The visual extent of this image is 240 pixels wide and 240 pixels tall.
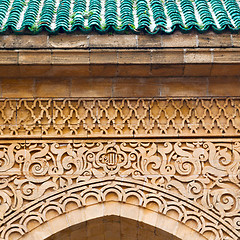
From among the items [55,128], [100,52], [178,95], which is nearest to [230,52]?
[178,95]

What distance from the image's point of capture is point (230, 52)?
8.52 metres

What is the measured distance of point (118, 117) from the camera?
873 centimetres

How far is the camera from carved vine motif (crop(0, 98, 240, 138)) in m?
8.65

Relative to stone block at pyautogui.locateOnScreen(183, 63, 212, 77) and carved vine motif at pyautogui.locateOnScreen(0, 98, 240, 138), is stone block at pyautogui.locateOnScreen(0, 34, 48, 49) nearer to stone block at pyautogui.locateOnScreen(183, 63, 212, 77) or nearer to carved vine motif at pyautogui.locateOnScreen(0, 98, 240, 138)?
carved vine motif at pyautogui.locateOnScreen(0, 98, 240, 138)

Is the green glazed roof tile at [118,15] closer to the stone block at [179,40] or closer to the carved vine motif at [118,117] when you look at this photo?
the stone block at [179,40]

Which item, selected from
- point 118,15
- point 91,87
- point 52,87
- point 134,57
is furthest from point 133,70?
point 118,15

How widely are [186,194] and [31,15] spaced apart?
2.63 m

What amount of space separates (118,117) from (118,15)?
51.5 inches

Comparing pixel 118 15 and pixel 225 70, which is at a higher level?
pixel 118 15

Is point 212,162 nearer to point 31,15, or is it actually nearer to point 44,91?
point 44,91

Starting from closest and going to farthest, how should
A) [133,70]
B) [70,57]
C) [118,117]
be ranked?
[70,57]
[133,70]
[118,117]

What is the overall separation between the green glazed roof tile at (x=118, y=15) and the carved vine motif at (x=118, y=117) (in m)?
0.77

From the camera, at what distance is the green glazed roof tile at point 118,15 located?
8.59 meters

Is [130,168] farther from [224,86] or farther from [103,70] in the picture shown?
[224,86]
